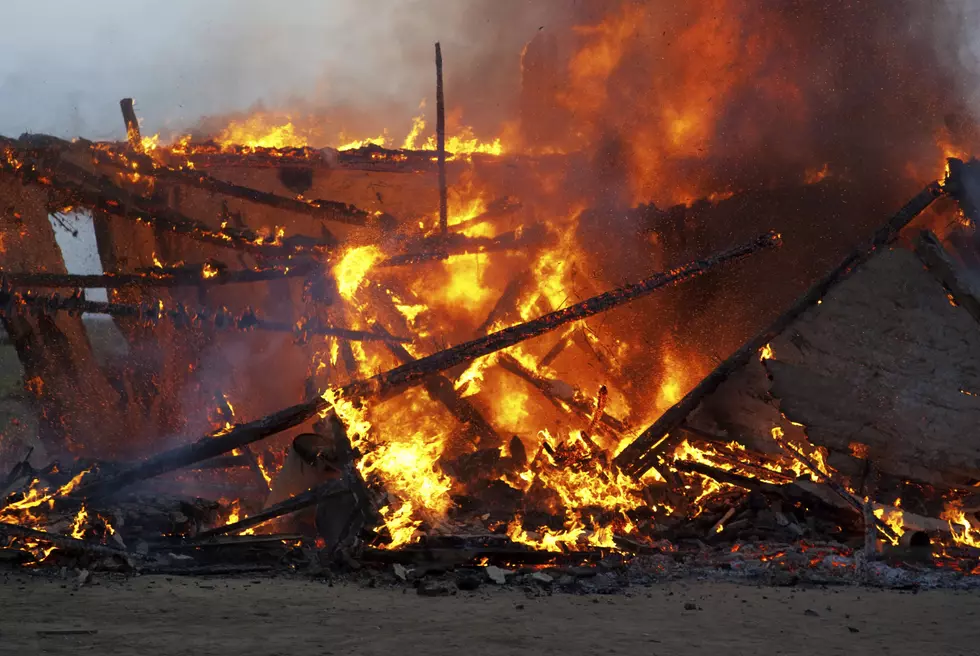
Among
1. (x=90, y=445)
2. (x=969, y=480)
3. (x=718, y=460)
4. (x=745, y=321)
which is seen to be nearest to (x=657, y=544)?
(x=718, y=460)

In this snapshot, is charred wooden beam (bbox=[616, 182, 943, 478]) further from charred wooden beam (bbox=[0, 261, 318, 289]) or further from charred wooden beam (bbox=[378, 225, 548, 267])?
charred wooden beam (bbox=[0, 261, 318, 289])

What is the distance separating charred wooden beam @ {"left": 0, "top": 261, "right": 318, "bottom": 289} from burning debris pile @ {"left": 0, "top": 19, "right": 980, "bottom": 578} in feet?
0.13

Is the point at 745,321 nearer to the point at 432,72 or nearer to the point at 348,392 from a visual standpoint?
the point at 348,392

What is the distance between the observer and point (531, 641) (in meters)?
3.96

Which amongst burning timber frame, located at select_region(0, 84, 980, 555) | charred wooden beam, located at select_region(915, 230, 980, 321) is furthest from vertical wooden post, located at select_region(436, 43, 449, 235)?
charred wooden beam, located at select_region(915, 230, 980, 321)

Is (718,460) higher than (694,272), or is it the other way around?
(694,272)

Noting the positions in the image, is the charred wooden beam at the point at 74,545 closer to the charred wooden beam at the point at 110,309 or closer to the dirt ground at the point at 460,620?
the dirt ground at the point at 460,620

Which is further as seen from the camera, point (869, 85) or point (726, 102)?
point (726, 102)

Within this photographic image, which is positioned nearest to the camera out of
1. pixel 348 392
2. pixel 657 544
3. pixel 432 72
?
pixel 657 544

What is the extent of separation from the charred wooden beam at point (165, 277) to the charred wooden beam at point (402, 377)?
2553mm

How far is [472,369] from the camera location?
10.4 m

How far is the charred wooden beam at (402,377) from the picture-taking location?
7.21m

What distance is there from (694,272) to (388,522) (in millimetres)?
4917

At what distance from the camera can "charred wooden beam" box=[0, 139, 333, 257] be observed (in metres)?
9.87
